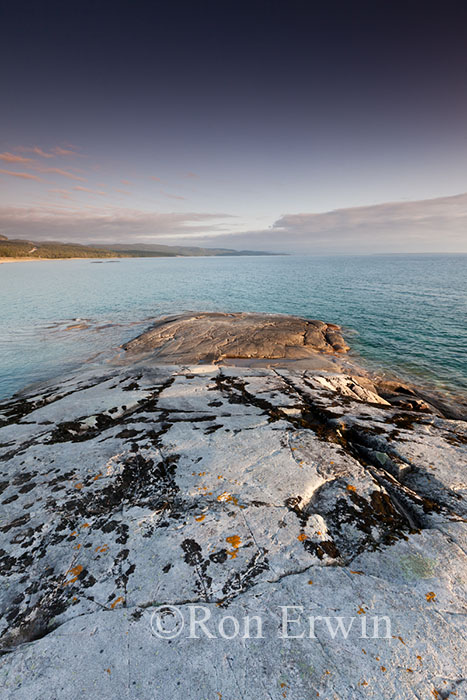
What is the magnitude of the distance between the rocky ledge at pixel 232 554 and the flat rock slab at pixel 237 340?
14.0 meters

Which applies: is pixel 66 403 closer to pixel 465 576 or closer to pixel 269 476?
pixel 269 476

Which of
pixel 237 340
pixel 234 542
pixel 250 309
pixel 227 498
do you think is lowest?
pixel 250 309

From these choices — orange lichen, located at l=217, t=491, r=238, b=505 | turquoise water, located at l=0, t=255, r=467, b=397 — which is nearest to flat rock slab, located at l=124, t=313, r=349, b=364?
turquoise water, located at l=0, t=255, r=467, b=397

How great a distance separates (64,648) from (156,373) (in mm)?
13195

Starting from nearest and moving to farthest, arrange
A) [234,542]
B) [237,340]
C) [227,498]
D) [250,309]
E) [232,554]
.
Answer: [232,554] → [234,542] → [227,498] → [237,340] → [250,309]

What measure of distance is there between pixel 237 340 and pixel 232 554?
23.3 meters

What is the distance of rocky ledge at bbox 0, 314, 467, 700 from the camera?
3.93 m

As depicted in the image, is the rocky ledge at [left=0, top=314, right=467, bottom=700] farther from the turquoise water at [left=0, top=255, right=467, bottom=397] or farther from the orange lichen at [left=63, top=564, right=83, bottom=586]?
the turquoise water at [left=0, top=255, right=467, bottom=397]

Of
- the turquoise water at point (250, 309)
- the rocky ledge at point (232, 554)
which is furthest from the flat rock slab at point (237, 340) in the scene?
the rocky ledge at point (232, 554)

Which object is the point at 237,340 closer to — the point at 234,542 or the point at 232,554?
the point at 234,542

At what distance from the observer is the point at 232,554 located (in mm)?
5602

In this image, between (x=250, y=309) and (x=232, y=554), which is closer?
(x=232, y=554)

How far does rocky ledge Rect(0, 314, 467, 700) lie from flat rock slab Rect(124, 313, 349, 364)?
13988 mm

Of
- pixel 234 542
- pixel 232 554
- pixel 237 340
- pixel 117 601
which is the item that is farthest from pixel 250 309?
pixel 117 601
